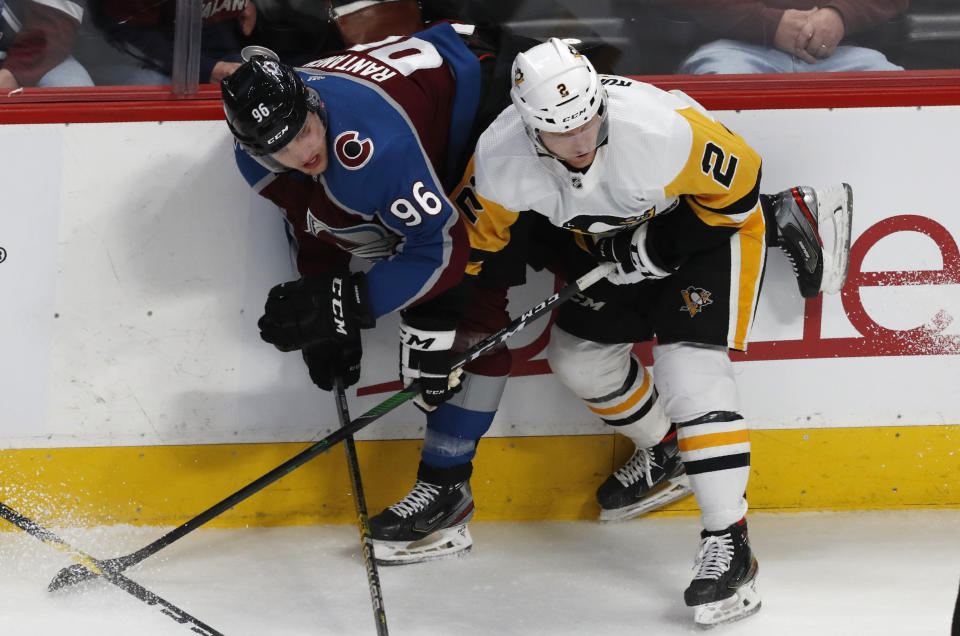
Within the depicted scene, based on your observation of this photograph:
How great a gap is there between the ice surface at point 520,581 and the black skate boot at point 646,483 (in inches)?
2.7

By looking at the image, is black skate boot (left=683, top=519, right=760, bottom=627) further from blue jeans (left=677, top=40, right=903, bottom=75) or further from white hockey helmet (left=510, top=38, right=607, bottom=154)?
blue jeans (left=677, top=40, right=903, bottom=75)

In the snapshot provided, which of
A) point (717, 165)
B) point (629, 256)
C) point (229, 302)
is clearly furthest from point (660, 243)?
point (229, 302)

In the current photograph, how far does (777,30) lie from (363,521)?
1.56 meters

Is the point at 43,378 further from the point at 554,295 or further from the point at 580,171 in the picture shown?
the point at 580,171

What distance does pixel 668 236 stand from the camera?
2182 millimetres

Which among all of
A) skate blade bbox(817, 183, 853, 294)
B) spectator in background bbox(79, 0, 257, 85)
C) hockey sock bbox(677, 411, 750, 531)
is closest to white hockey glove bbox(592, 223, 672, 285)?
hockey sock bbox(677, 411, 750, 531)

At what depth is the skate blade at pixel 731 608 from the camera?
216 cm

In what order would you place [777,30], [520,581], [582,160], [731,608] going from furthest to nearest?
[777,30] < [520,581] < [731,608] < [582,160]

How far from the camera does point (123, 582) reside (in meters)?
2.21

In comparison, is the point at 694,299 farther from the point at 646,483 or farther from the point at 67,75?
the point at 67,75

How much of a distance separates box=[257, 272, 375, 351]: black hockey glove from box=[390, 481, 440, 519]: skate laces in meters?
0.46

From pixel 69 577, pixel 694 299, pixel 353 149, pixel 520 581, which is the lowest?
pixel 69 577

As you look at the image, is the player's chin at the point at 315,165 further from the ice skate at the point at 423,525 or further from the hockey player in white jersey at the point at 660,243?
the ice skate at the point at 423,525

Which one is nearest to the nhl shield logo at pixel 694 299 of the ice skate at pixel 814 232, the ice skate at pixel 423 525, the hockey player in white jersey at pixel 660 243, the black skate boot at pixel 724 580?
the hockey player in white jersey at pixel 660 243
